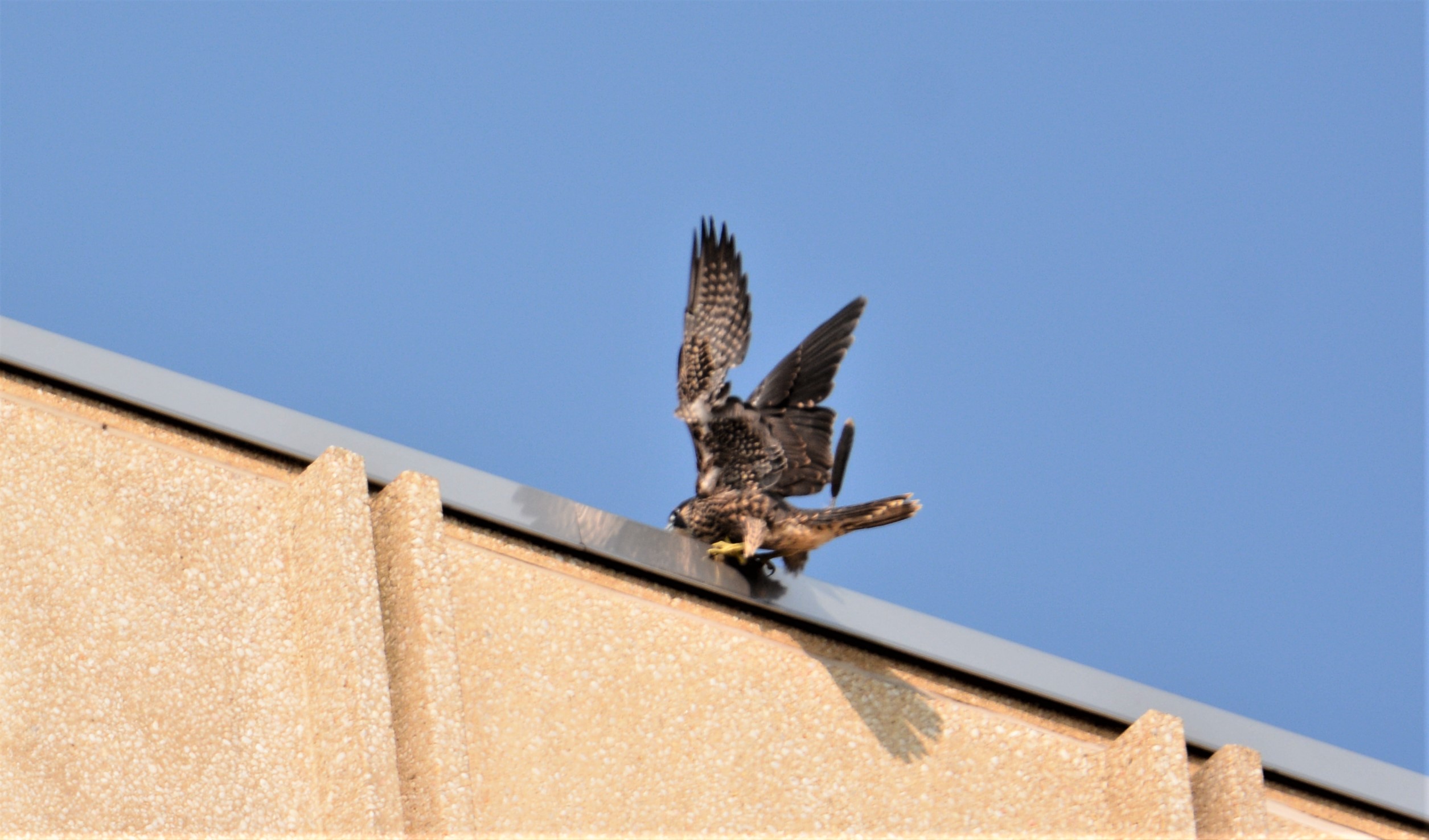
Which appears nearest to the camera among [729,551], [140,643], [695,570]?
[140,643]

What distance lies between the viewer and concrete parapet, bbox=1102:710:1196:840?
4707 millimetres

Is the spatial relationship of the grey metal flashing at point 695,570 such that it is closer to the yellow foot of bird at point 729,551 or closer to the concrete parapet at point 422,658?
the yellow foot of bird at point 729,551

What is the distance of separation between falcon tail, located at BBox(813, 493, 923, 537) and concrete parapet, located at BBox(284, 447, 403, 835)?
5.03 feet

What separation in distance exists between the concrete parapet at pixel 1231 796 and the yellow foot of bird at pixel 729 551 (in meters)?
1.56

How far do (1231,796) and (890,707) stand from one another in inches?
42.6

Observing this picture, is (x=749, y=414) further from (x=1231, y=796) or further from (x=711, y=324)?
(x=1231, y=796)

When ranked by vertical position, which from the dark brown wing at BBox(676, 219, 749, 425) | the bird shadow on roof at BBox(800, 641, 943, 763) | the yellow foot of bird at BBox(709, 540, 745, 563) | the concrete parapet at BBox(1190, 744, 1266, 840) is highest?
the dark brown wing at BBox(676, 219, 749, 425)

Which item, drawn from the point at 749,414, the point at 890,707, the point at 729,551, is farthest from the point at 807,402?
the point at 890,707

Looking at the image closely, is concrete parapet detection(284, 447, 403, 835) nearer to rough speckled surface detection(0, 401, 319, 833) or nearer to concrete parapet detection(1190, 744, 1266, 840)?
rough speckled surface detection(0, 401, 319, 833)

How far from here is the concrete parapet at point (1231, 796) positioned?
488 centimetres

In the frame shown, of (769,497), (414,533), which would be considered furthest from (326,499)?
(769,497)

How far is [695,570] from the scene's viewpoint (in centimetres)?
490

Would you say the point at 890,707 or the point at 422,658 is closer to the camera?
the point at 422,658

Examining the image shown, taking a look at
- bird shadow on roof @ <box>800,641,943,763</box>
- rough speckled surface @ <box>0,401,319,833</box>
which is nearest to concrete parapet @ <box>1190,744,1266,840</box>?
bird shadow on roof @ <box>800,641,943,763</box>
